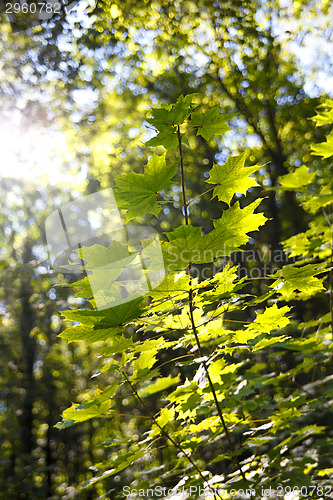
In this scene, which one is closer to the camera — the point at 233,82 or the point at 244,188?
the point at 244,188

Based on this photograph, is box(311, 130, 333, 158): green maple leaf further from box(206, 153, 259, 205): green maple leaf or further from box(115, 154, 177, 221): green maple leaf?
box(115, 154, 177, 221): green maple leaf

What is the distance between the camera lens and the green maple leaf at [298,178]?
6.88 ft

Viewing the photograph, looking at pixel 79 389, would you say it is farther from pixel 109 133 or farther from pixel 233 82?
pixel 233 82

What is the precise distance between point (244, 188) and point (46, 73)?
19.8 feet

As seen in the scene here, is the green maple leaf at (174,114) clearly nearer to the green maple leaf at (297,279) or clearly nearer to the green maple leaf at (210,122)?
the green maple leaf at (210,122)

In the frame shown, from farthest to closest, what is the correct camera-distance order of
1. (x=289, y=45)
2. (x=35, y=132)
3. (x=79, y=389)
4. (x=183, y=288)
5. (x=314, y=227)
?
(x=79, y=389)
(x=35, y=132)
(x=289, y=45)
(x=314, y=227)
(x=183, y=288)

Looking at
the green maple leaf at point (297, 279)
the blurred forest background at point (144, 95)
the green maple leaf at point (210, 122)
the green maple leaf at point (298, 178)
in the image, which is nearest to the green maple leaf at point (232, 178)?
the green maple leaf at point (210, 122)

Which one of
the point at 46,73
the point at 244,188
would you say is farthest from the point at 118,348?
the point at 46,73

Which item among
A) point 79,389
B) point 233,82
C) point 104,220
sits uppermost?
point 233,82

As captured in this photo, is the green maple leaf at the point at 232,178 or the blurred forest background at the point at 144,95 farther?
the blurred forest background at the point at 144,95

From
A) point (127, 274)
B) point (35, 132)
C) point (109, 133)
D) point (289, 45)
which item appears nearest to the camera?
point (127, 274)

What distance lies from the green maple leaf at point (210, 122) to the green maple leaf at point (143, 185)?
0.21 metres

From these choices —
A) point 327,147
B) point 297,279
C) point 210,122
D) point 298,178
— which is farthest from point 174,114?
point 298,178

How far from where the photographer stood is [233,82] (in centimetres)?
628
